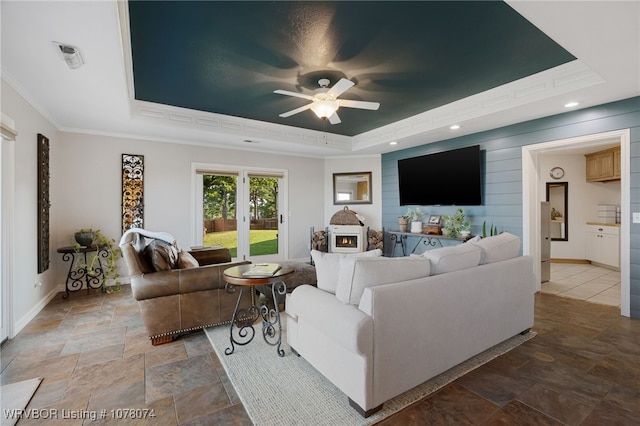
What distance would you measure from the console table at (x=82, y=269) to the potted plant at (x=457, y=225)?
544cm

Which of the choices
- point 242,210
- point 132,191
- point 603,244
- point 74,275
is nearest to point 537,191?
point 603,244

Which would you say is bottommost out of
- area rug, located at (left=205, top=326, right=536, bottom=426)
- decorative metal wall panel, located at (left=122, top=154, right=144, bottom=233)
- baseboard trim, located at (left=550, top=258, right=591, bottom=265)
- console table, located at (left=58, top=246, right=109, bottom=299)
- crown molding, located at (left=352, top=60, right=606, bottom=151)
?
area rug, located at (left=205, top=326, right=536, bottom=426)

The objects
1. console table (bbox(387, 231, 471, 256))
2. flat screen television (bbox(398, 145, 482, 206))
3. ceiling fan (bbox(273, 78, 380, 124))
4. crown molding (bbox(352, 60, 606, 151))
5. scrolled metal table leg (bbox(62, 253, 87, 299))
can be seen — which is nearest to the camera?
crown molding (bbox(352, 60, 606, 151))

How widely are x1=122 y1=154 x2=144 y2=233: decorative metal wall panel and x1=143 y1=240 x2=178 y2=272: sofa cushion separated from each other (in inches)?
90.0

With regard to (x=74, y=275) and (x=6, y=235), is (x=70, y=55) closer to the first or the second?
(x=6, y=235)

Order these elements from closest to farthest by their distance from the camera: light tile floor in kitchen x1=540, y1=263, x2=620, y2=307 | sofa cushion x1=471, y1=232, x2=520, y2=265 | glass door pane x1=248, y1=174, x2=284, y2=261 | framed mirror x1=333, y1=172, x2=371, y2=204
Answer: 1. sofa cushion x1=471, y1=232, x2=520, y2=265
2. light tile floor in kitchen x1=540, y1=263, x2=620, y2=307
3. glass door pane x1=248, y1=174, x2=284, y2=261
4. framed mirror x1=333, y1=172, x2=371, y2=204

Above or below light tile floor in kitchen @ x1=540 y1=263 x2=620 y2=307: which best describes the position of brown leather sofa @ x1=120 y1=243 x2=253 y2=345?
above

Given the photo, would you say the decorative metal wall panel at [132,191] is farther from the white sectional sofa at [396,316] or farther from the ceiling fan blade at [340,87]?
the white sectional sofa at [396,316]

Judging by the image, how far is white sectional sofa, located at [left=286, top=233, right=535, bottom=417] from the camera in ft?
5.66

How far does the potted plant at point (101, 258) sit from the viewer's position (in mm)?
4242

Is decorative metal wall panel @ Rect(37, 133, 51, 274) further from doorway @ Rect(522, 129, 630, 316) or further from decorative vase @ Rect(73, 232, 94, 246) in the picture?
doorway @ Rect(522, 129, 630, 316)

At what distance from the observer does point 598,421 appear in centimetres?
172

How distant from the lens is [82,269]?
444 centimetres

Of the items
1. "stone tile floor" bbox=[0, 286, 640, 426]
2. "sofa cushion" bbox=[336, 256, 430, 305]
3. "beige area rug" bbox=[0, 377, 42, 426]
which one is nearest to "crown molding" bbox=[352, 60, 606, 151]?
"stone tile floor" bbox=[0, 286, 640, 426]
